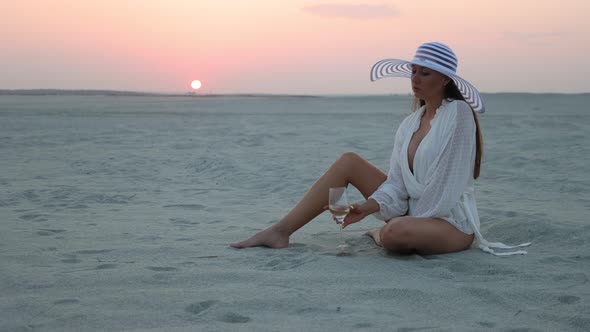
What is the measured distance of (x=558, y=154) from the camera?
8.27 meters

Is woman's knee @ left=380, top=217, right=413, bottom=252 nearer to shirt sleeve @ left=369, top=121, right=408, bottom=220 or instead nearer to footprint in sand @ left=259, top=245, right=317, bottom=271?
shirt sleeve @ left=369, top=121, right=408, bottom=220

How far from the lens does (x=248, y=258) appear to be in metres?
3.66

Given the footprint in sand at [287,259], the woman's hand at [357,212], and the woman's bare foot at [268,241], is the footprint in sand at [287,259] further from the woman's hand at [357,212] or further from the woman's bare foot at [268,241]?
the woman's hand at [357,212]

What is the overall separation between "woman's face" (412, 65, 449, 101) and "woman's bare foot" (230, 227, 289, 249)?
1193 mm

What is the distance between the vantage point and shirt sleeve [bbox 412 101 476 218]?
11.9ft

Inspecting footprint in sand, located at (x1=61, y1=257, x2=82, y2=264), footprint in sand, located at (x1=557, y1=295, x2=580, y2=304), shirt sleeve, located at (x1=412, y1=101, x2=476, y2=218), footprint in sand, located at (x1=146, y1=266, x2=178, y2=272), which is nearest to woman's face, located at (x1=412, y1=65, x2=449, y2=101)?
shirt sleeve, located at (x1=412, y1=101, x2=476, y2=218)

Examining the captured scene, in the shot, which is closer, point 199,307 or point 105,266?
point 199,307

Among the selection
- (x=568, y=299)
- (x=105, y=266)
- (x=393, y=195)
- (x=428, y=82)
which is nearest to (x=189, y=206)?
(x=105, y=266)

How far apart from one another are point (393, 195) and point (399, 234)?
0.98ft

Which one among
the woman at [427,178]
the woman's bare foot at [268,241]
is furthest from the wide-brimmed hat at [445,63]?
the woman's bare foot at [268,241]

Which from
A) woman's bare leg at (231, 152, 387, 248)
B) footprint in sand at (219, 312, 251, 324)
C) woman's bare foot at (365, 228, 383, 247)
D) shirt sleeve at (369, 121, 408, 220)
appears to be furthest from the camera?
woman's bare foot at (365, 228, 383, 247)

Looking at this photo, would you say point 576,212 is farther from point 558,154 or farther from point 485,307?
point 558,154

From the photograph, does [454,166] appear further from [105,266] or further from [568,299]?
[105,266]

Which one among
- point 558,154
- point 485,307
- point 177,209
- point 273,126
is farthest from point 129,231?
point 273,126
